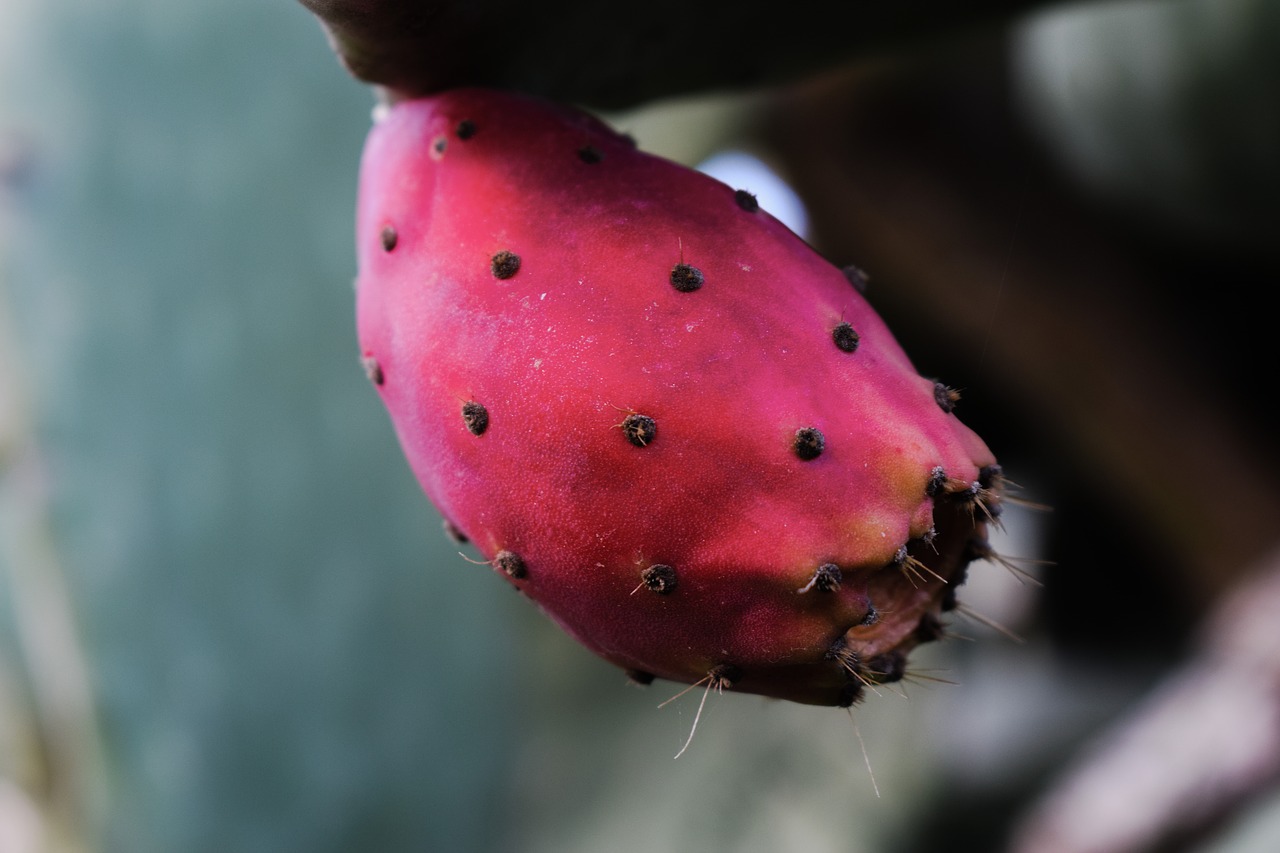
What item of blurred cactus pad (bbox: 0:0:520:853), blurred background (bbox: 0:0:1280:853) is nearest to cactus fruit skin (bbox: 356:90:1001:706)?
blurred background (bbox: 0:0:1280:853)

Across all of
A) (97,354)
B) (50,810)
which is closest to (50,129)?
(97,354)

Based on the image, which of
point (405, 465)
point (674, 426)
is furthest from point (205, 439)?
point (674, 426)

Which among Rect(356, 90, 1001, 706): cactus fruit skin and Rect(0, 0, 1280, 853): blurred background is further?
Rect(0, 0, 1280, 853): blurred background

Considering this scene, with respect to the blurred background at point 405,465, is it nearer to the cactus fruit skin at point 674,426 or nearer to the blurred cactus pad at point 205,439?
the blurred cactus pad at point 205,439

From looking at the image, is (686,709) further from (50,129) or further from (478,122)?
(478,122)

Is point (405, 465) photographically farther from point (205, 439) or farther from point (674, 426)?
point (674, 426)

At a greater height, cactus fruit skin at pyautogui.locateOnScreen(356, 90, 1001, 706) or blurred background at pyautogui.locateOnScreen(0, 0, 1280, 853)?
cactus fruit skin at pyautogui.locateOnScreen(356, 90, 1001, 706)

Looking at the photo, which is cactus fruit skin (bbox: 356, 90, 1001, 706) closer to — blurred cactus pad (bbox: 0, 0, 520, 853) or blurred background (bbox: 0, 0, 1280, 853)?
blurred background (bbox: 0, 0, 1280, 853)
